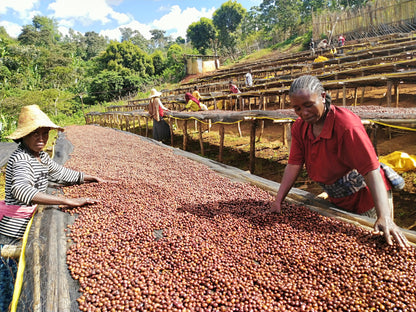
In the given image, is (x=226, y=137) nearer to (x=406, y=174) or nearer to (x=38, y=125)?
(x=406, y=174)

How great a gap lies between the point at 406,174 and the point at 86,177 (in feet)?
17.1

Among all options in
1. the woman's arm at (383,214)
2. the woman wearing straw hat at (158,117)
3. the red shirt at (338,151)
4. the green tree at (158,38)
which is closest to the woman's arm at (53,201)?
the red shirt at (338,151)

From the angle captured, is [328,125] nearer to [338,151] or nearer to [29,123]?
[338,151]

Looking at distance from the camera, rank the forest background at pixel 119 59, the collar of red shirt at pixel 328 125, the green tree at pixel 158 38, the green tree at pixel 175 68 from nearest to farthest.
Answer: the collar of red shirt at pixel 328 125
the forest background at pixel 119 59
the green tree at pixel 175 68
the green tree at pixel 158 38

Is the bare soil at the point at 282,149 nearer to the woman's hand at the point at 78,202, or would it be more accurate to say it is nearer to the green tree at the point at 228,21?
the woman's hand at the point at 78,202

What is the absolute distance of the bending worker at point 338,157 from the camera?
149cm

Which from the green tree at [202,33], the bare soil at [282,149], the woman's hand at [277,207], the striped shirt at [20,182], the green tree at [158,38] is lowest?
the bare soil at [282,149]

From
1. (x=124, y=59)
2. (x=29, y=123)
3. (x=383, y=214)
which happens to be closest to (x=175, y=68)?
(x=124, y=59)

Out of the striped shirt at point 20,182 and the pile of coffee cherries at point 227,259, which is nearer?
the pile of coffee cherries at point 227,259

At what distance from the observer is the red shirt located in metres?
1.53

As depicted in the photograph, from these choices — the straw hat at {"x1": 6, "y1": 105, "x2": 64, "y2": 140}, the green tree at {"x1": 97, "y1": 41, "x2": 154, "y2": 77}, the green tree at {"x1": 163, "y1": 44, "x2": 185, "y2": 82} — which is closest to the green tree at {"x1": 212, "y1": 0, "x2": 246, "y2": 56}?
the green tree at {"x1": 163, "y1": 44, "x2": 185, "y2": 82}

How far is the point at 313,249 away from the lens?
161 cm

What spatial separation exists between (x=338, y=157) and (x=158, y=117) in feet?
24.2

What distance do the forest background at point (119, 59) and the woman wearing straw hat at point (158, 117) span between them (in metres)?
6.86
